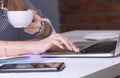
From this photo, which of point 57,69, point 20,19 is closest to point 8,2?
point 20,19

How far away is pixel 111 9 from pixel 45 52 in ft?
5.40

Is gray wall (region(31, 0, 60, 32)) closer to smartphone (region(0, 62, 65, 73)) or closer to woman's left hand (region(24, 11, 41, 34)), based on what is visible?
woman's left hand (region(24, 11, 41, 34))

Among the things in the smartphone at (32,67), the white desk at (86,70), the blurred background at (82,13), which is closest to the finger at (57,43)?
the white desk at (86,70)

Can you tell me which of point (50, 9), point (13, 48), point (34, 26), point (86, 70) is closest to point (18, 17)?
point (13, 48)

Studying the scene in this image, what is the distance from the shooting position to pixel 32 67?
871 mm

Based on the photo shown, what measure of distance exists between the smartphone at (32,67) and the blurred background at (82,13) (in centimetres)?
186

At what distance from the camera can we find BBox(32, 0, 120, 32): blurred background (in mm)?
2691

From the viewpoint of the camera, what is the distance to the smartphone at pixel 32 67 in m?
0.84

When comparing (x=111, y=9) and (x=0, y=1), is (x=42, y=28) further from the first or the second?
(x=111, y=9)

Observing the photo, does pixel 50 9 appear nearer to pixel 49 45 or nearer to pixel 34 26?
pixel 34 26

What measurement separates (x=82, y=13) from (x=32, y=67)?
1934mm

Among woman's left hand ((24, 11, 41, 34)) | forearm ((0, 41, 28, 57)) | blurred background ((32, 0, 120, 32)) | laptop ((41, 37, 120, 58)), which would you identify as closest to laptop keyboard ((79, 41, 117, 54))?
laptop ((41, 37, 120, 58))

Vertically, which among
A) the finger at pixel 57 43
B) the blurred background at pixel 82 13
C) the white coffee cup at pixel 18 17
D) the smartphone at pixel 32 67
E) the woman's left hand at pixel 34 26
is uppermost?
the white coffee cup at pixel 18 17

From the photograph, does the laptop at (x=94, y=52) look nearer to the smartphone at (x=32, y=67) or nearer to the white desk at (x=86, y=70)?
the white desk at (x=86, y=70)
